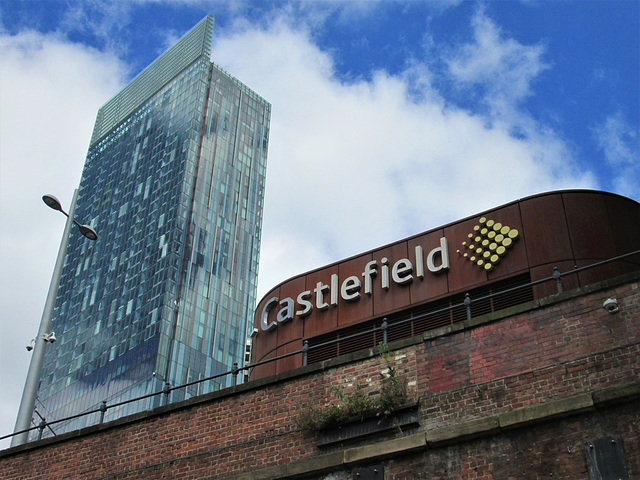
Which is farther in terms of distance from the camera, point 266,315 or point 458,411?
point 266,315

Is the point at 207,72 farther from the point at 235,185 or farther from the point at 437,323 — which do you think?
the point at 437,323

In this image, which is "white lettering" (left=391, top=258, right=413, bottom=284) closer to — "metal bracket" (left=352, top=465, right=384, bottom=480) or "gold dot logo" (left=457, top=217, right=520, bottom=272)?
"gold dot logo" (left=457, top=217, right=520, bottom=272)

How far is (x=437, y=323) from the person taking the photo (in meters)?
19.1

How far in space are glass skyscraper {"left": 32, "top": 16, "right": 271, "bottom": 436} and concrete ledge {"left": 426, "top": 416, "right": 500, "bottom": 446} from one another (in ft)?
236

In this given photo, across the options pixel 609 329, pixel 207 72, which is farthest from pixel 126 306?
pixel 609 329

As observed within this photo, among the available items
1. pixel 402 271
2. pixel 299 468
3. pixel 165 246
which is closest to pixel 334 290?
pixel 402 271

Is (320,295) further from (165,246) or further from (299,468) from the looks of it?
(165,246)

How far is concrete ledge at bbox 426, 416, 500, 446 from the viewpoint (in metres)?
13.4

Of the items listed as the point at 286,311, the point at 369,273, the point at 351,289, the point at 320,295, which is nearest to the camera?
the point at 369,273

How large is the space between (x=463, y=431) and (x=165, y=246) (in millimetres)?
93963

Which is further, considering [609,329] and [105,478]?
[105,478]

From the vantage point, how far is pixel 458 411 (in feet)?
46.2

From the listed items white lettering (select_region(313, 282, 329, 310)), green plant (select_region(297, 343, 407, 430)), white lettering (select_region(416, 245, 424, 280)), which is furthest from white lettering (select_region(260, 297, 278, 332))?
green plant (select_region(297, 343, 407, 430))

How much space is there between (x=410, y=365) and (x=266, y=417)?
3.18 m
